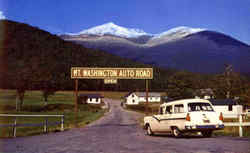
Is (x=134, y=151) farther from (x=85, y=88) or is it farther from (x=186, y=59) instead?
(x=186, y=59)

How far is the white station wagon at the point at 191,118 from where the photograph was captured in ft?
50.0

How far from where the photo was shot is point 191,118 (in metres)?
15.3

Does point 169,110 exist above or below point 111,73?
below

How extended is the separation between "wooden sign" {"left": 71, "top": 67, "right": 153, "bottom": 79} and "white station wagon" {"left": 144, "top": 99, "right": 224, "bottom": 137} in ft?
41.5

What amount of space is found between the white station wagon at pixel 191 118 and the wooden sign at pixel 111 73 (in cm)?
1264

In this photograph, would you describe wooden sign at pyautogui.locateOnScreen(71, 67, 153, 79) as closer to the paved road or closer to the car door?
the car door

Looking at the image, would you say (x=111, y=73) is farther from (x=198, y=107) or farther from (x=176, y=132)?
(x=198, y=107)

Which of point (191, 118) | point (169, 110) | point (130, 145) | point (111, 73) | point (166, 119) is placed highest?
point (111, 73)

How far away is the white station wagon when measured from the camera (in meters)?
15.2

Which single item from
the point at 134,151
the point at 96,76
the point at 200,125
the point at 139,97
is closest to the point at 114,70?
the point at 96,76

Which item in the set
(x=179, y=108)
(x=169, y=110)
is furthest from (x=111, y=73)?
(x=179, y=108)

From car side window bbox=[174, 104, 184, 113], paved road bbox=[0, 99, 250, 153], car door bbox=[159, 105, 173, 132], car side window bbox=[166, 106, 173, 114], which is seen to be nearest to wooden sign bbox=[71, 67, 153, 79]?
car door bbox=[159, 105, 173, 132]

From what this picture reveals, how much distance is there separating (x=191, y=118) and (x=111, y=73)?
15.5 meters

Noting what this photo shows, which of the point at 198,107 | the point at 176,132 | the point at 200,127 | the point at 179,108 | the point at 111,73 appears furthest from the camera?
the point at 111,73
